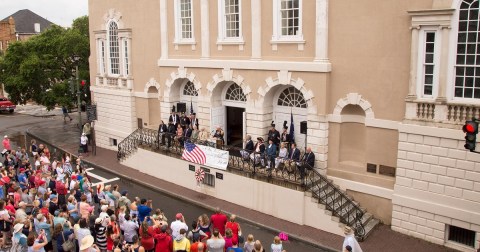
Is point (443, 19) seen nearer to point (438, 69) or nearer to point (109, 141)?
point (438, 69)

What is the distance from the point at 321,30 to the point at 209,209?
934 cm

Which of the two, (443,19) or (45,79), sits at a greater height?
(443,19)

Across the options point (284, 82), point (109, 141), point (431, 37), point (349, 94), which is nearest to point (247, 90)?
point (284, 82)

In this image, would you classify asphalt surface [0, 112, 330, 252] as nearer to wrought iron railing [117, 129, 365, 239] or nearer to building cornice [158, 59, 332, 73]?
wrought iron railing [117, 129, 365, 239]

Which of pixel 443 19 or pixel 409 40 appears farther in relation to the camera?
pixel 409 40

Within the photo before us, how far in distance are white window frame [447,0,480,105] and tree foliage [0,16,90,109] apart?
29.4 meters

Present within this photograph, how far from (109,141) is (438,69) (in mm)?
22725

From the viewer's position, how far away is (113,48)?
31062 millimetres

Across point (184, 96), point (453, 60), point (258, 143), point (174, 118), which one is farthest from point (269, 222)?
point (184, 96)

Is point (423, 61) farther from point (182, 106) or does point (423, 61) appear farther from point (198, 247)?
point (182, 106)

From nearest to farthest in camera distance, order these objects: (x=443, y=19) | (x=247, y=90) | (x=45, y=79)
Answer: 1. (x=443, y=19)
2. (x=247, y=90)
3. (x=45, y=79)

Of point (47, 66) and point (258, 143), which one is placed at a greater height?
point (47, 66)

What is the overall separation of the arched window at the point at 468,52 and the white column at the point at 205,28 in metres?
12.3

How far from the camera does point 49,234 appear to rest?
14.6m
